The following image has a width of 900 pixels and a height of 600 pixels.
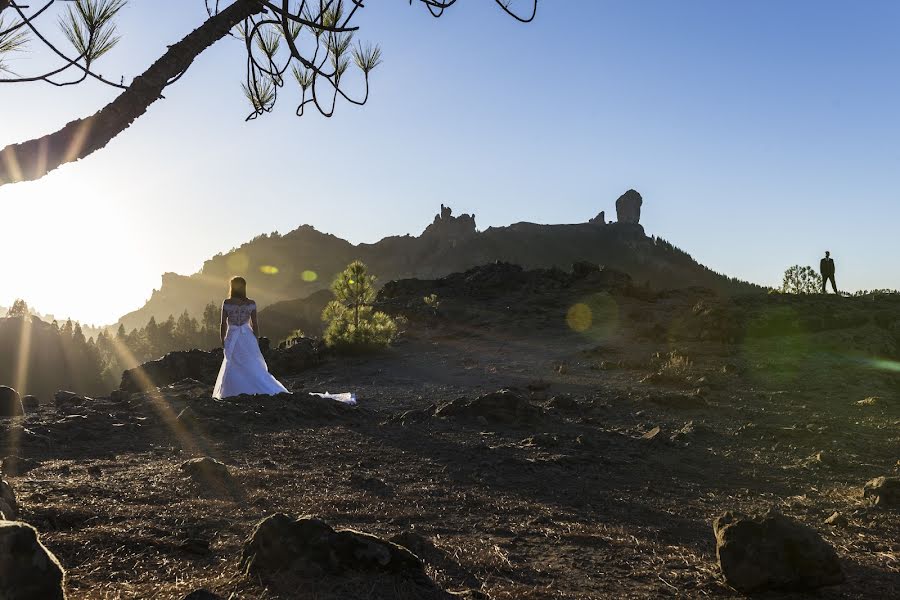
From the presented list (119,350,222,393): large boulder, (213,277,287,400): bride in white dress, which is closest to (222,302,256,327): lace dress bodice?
(213,277,287,400): bride in white dress

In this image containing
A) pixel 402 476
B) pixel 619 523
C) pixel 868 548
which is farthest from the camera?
pixel 402 476

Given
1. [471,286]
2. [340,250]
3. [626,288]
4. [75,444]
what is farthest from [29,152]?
[340,250]

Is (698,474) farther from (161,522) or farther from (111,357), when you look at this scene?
(111,357)

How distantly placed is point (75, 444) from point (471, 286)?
2276cm

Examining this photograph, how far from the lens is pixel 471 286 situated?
28.6m

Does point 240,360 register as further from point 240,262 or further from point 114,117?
point 240,262

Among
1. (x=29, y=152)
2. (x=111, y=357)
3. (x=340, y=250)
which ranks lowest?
(x=111, y=357)

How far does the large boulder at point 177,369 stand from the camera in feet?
49.4

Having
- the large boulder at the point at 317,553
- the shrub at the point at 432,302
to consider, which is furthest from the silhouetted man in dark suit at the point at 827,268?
the large boulder at the point at 317,553

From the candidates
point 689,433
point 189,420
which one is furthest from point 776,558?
point 189,420

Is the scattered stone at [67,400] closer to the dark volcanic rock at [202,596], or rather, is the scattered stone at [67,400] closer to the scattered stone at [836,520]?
the dark volcanic rock at [202,596]

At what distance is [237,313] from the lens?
9.48m

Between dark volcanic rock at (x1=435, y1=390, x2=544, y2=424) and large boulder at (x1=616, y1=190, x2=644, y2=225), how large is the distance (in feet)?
434

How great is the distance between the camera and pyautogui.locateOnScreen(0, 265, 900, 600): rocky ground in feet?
9.77
